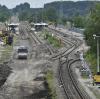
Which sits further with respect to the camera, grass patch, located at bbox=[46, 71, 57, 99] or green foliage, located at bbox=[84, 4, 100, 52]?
green foliage, located at bbox=[84, 4, 100, 52]

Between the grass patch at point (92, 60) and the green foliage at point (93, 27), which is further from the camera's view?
the green foliage at point (93, 27)

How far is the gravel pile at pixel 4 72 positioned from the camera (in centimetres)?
4296

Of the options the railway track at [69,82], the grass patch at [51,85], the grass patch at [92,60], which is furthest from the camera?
the grass patch at [92,60]

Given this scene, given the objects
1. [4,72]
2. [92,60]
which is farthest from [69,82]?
[92,60]

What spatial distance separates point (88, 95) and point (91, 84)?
197 inches

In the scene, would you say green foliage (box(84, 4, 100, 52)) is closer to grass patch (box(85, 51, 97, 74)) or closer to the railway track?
grass patch (box(85, 51, 97, 74))

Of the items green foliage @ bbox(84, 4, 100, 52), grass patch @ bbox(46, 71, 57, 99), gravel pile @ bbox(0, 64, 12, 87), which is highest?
green foliage @ bbox(84, 4, 100, 52)

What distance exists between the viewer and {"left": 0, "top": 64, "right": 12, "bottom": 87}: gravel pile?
141 ft

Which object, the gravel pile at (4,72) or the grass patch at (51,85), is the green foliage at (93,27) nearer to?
the grass patch at (51,85)

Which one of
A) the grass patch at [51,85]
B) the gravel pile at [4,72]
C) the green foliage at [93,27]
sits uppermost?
the green foliage at [93,27]

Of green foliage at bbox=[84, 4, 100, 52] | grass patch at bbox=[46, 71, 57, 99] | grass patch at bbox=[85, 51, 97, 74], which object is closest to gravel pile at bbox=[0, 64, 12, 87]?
grass patch at bbox=[46, 71, 57, 99]

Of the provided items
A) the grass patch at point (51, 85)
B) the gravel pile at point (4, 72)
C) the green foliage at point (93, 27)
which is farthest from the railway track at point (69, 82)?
the gravel pile at point (4, 72)

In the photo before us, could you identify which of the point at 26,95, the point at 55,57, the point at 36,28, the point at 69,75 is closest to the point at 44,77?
the point at 69,75

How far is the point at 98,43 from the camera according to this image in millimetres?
45719
